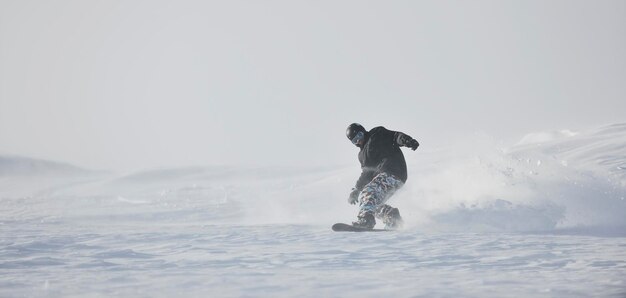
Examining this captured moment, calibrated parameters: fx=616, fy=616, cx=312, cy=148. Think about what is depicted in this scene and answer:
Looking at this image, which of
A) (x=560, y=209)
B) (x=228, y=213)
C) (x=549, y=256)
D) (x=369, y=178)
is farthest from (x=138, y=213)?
(x=549, y=256)

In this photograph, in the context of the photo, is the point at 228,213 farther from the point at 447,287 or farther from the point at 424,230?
the point at 447,287

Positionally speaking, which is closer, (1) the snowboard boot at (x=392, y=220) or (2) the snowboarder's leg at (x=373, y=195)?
(2) the snowboarder's leg at (x=373, y=195)

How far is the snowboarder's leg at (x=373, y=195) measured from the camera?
356 inches

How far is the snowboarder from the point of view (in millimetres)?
9047

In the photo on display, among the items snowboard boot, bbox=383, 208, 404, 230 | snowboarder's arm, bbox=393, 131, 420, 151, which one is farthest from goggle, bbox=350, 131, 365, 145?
snowboard boot, bbox=383, 208, 404, 230

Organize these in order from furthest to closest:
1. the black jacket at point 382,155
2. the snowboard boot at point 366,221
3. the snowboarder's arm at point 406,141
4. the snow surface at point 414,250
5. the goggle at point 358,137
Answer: the goggle at point 358,137 < the black jacket at point 382,155 < the snowboard boot at point 366,221 < the snowboarder's arm at point 406,141 < the snow surface at point 414,250

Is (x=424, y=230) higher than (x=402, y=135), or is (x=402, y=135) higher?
(x=402, y=135)

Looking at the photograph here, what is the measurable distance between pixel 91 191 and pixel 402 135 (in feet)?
78.6

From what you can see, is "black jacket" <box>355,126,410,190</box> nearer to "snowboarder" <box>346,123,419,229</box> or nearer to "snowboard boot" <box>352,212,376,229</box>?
"snowboarder" <box>346,123,419,229</box>

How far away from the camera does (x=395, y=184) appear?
923cm

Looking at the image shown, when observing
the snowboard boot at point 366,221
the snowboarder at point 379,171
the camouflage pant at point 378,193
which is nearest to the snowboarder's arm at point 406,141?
the snowboarder at point 379,171

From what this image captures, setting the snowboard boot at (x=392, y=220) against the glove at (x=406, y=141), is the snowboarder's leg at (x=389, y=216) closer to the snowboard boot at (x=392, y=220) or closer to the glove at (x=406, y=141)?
the snowboard boot at (x=392, y=220)

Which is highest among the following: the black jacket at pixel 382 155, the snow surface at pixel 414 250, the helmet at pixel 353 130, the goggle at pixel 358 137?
the helmet at pixel 353 130

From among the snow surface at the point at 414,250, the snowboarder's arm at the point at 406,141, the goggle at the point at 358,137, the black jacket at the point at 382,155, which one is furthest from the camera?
the goggle at the point at 358,137
